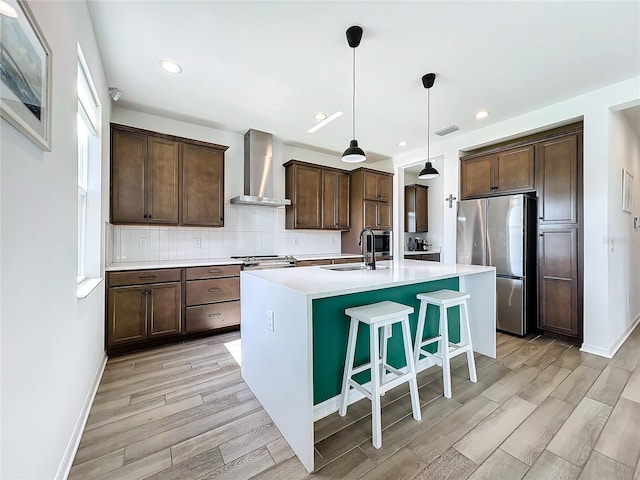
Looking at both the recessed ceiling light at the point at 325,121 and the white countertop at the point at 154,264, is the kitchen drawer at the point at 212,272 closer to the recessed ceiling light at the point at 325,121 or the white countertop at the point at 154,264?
the white countertop at the point at 154,264

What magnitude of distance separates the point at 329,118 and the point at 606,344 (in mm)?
3847

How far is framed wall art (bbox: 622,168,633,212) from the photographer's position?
3.16 m

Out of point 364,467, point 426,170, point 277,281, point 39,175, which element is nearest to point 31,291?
point 39,175

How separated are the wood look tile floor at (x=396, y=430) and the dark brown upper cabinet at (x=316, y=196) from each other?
2.53 metres

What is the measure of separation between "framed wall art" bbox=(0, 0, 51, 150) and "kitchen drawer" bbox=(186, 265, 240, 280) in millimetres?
2191

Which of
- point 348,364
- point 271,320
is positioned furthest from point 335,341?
point 271,320

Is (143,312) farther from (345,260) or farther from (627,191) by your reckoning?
(627,191)

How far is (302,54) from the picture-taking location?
230 centimetres

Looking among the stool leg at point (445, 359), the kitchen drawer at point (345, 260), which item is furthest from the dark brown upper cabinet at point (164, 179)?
the stool leg at point (445, 359)

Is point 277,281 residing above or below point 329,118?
below

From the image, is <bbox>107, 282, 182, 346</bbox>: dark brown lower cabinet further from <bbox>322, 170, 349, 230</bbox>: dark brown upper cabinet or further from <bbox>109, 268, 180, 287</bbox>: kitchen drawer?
<bbox>322, 170, 349, 230</bbox>: dark brown upper cabinet

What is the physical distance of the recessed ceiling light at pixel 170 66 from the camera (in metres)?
2.42

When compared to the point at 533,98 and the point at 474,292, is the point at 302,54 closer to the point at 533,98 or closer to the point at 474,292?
the point at 533,98

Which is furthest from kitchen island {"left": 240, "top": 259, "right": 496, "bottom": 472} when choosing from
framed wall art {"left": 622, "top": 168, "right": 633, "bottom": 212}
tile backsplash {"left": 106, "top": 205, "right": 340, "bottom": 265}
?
framed wall art {"left": 622, "top": 168, "right": 633, "bottom": 212}
